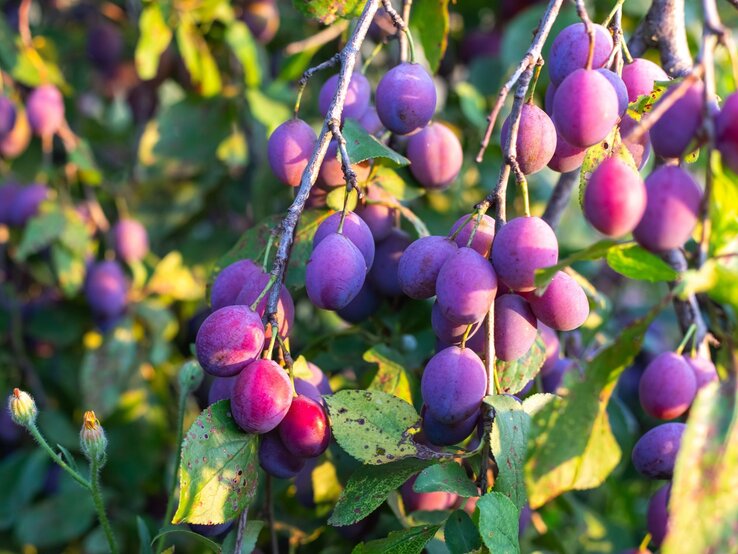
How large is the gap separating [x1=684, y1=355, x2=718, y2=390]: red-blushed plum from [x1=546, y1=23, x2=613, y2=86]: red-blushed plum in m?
0.26

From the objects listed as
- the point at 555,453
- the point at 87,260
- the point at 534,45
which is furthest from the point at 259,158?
the point at 555,453

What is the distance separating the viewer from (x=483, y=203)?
0.58 meters

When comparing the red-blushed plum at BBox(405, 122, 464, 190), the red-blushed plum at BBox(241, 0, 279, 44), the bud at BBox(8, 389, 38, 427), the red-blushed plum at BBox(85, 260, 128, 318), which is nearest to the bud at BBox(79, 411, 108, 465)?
the bud at BBox(8, 389, 38, 427)

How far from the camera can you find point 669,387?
0.67m

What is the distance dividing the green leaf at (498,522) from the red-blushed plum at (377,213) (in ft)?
0.90

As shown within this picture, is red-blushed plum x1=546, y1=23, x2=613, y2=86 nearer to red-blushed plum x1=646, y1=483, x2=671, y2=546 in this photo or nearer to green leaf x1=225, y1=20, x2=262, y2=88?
red-blushed plum x1=646, y1=483, x2=671, y2=546

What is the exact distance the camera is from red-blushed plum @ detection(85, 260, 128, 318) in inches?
52.6

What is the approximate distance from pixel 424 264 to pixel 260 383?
0.14 metres

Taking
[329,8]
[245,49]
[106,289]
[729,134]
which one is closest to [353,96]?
[329,8]

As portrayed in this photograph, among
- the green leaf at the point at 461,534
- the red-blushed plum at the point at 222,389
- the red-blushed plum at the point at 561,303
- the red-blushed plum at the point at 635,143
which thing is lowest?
the green leaf at the point at 461,534

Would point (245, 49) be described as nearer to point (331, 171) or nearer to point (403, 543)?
point (331, 171)

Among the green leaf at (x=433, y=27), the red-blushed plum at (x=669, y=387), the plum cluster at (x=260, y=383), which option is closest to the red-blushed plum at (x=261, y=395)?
the plum cluster at (x=260, y=383)

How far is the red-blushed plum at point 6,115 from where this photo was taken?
1282mm

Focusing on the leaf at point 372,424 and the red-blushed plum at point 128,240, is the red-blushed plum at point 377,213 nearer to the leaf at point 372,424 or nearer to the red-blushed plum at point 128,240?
the leaf at point 372,424
